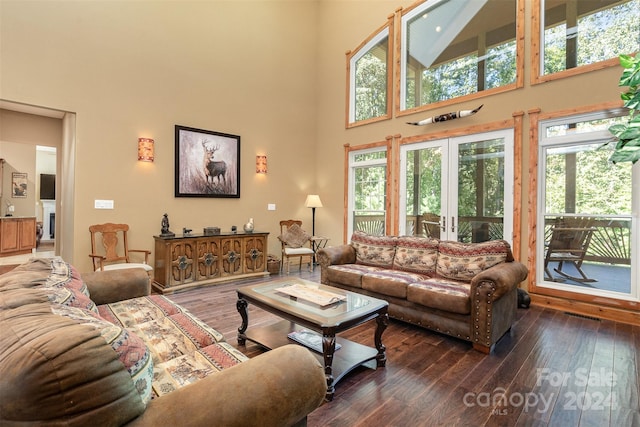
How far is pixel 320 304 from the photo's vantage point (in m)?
2.42

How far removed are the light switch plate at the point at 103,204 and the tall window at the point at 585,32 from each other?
247 inches

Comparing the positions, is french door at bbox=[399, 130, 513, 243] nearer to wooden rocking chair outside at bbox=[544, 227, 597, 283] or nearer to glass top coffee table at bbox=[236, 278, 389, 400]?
wooden rocking chair outside at bbox=[544, 227, 597, 283]

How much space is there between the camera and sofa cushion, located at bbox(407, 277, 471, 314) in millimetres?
2770

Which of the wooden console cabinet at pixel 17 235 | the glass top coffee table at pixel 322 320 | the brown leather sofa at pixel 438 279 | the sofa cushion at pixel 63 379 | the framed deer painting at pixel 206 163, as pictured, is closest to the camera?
the sofa cushion at pixel 63 379

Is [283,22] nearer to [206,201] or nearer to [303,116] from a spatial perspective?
[303,116]

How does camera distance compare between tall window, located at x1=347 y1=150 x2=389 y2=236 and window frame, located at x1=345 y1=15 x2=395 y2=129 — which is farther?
tall window, located at x1=347 y1=150 x2=389 y2=236

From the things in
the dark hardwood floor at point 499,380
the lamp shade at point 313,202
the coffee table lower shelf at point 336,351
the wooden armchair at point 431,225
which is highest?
the lamp shade at point 313,202

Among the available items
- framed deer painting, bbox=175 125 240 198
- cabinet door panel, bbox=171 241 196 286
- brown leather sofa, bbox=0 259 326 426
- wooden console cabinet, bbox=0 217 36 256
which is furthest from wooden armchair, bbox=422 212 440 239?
wooden console cabinet, bbox=0 217 36 256

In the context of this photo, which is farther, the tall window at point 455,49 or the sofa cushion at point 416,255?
the tall window at point 455,49

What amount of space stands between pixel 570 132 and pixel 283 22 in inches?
216

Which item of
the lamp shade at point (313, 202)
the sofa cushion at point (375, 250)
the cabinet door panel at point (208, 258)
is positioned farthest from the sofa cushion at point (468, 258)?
the cabinet door panel at point (208, 258)

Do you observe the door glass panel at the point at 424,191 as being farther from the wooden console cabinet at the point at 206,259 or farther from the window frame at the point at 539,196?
the wooden console cabinet at the point at 206,259

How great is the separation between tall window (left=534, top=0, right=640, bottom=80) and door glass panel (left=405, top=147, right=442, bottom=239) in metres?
1.84

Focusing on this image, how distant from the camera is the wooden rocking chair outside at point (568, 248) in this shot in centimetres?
385
